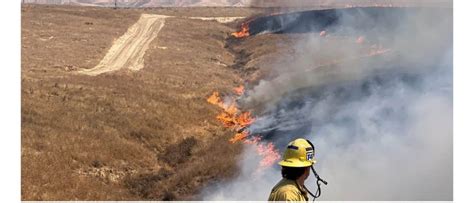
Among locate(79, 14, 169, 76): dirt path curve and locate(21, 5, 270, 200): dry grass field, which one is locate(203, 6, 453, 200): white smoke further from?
locate(79, 14, 169, 76): dirt path curve

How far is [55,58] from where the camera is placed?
4381 cm

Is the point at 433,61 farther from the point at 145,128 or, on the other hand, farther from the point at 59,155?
the point at 59,155

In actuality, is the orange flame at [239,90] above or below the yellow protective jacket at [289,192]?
above

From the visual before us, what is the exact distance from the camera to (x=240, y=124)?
25312 mm

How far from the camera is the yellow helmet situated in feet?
15.9

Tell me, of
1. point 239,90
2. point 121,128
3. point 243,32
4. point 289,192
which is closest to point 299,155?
point 289,192

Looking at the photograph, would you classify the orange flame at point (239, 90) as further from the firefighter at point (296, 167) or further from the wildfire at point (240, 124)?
the firefighter at point (296, 167)

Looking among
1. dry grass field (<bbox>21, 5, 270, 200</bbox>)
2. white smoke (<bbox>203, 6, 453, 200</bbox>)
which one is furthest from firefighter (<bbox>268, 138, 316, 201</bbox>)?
dry grass field (<bbox>21, 5, 270, 200</bbox>)

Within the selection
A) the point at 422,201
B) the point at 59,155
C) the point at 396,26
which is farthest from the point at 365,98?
the point at 396,26

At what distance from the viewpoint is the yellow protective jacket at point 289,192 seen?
4.68 meters

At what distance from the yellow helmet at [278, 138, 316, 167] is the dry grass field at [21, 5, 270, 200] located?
10.6m

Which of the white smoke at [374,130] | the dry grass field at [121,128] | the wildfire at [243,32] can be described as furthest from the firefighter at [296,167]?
the wildfire at [243,32]

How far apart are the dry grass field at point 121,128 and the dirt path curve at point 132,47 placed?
1351 mm

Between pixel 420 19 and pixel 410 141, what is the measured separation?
26.4 meters
